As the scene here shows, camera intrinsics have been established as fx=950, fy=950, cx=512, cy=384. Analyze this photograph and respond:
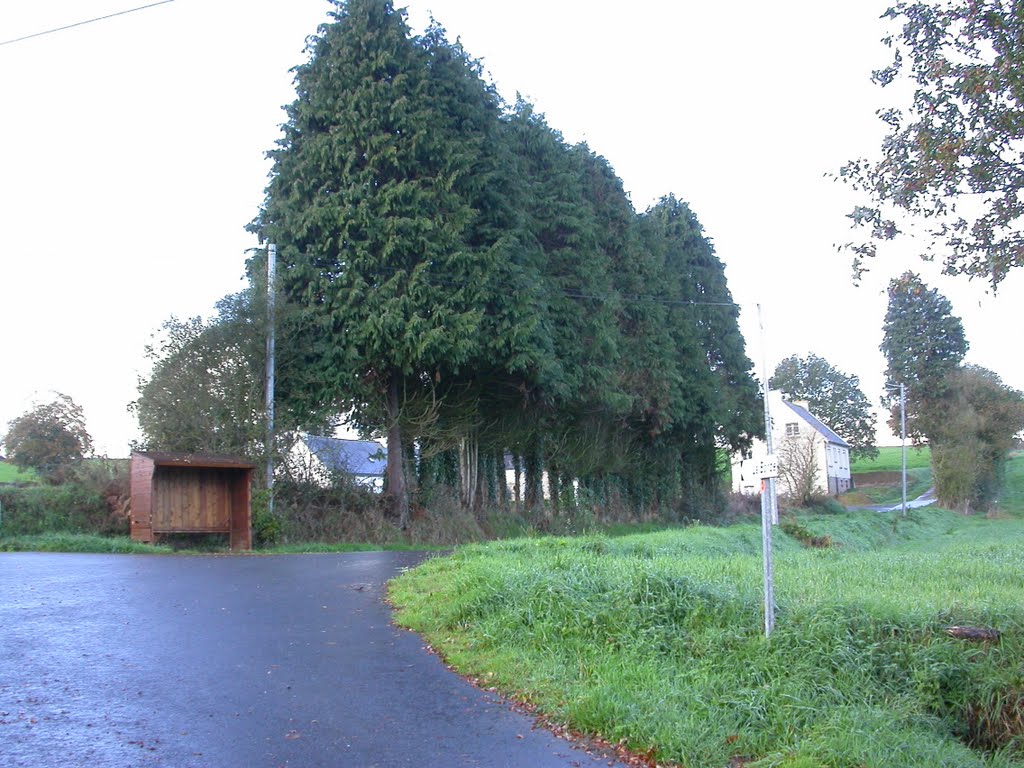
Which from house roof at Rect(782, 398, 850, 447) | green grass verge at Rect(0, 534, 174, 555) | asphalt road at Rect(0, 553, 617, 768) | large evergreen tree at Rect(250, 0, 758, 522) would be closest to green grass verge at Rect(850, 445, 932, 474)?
house roof at Rect(782, 398, 850, 447)

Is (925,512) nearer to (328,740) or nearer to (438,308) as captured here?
(438,308)

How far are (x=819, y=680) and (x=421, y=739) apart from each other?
3.36m

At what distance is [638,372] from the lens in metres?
36.0

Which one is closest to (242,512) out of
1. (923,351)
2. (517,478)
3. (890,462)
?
(517,478)

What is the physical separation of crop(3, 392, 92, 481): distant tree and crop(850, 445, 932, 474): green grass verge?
86009 mm

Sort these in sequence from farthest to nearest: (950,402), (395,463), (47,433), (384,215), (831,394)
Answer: (831,394) < (950,402) < (47,433) < (395,463) < (384,215)

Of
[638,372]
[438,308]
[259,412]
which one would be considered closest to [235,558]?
[259,412]

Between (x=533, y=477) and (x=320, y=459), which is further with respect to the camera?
(x=533, y=477)

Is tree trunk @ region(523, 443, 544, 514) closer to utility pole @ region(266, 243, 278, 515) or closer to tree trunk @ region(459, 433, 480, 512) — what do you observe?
tree trunk @ region(459, 433, 480, 512)

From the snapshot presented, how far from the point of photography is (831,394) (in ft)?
378

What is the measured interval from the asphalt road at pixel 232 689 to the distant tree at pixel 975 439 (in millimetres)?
57413

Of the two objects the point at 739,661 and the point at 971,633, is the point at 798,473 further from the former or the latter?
the point at 739,661

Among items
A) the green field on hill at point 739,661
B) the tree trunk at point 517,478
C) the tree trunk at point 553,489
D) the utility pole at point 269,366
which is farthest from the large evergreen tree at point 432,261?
the green field on hill at point 739,661

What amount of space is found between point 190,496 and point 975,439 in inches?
2139
